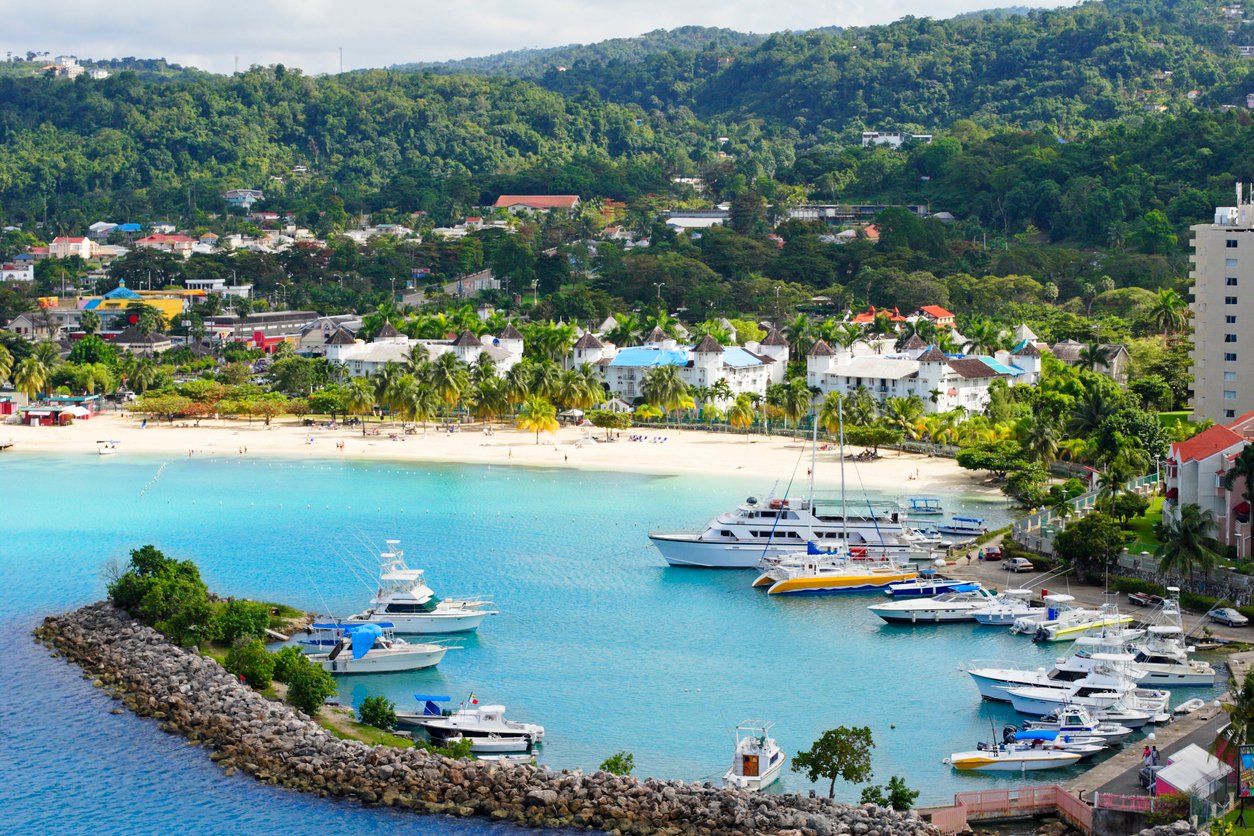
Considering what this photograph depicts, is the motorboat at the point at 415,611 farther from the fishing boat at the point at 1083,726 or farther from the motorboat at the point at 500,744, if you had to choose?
the fishing boat at the point at 1083,726

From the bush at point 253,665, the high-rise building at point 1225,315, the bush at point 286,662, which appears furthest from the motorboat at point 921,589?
the bush at point 253,665

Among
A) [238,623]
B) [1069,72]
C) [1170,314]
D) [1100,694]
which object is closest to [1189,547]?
[1100,694]

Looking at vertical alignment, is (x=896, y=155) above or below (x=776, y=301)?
above

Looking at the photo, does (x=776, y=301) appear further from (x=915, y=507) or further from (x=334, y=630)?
(x=334, y=630)

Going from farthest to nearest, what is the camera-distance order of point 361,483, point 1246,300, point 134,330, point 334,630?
point 134,330 < point 361,483 < point 1246,300 < point 334,630

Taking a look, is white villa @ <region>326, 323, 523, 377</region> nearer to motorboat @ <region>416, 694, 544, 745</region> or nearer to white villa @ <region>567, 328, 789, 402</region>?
white villa @ <region>567, 328, 789, 402</region>

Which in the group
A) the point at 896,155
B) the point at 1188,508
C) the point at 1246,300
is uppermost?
the point at 896,155

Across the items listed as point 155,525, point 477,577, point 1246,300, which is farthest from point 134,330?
point 1246,300
